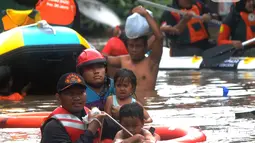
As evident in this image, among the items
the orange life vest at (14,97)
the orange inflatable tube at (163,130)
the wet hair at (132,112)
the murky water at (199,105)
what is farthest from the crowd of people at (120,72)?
the murky water at (199,105)

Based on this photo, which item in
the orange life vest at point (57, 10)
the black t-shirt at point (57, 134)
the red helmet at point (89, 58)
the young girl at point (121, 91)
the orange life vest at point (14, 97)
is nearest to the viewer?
the black t-shirt at point (57, 134)

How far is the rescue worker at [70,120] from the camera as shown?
5.08 m

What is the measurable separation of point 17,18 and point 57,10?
58cm

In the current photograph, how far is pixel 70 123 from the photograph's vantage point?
5141 millimetres

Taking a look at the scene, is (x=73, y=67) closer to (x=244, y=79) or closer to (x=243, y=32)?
(x=244, y=79)

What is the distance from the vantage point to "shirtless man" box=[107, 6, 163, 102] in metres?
8.56

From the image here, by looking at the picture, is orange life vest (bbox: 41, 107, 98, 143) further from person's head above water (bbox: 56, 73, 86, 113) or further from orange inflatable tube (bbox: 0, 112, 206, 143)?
orange inflatable tube (bbox: 0, 112, 206, 143)

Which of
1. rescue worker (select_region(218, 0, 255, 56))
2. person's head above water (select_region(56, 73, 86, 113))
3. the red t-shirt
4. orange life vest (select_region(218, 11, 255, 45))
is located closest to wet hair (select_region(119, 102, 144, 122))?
person's head above water (select_region(56, 73, 86, 113))

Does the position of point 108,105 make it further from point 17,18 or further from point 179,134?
point 17,18

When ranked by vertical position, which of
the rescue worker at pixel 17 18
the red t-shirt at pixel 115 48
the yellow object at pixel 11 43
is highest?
the rescue worker at pixel 17 18

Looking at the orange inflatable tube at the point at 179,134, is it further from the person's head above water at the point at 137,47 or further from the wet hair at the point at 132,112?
the person's head above water at the point at 137,47

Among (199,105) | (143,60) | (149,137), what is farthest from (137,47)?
(149,137)

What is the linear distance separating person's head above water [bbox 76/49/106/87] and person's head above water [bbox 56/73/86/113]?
130cm

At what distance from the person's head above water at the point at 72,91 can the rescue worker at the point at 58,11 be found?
19.4 ft
